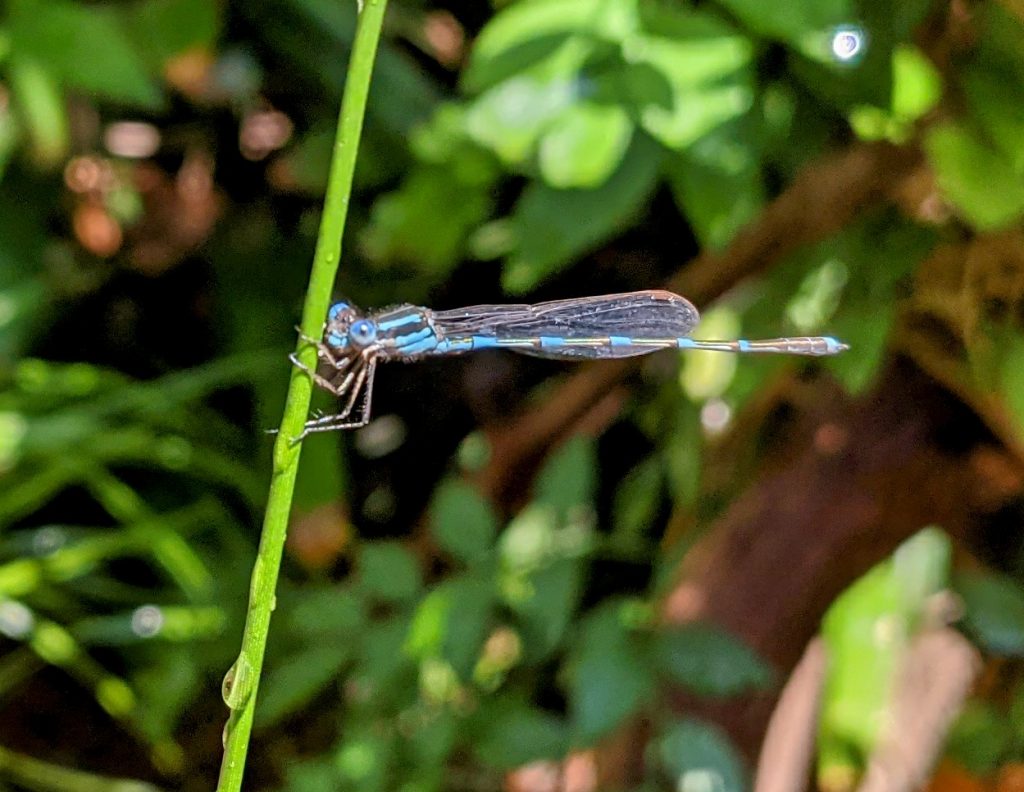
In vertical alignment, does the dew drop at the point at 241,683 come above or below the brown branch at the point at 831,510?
above

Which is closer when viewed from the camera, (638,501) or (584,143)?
(584,143)

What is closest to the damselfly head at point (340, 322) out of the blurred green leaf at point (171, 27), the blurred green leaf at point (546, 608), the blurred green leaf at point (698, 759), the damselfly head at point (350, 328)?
the damselfly head at point (350, 328)

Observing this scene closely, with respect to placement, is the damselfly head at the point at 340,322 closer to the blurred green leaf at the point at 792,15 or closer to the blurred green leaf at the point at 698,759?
the blurred green leaf at the point at 792,15

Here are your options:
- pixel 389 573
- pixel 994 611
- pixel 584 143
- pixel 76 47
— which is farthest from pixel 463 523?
pixel 76 47

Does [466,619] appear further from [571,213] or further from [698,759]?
[571,213]

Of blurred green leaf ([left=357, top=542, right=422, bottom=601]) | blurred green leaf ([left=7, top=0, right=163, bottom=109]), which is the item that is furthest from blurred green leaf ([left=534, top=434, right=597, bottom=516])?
blurred green leaf ([left=7, top=0, right=163, bottom=109])

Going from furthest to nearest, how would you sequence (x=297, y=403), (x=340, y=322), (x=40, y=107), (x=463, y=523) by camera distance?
(x=40, y=107), (x=463, y=523), (x=340, y=322), (x=297, y=403)

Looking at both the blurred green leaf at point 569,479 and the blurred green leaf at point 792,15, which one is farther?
the blurred green leaf at point 569,479

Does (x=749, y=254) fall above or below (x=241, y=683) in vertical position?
below

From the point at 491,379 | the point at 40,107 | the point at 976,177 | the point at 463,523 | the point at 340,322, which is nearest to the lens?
the point at 340,322
